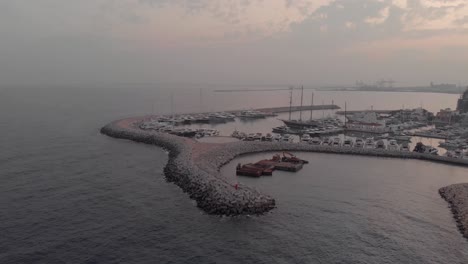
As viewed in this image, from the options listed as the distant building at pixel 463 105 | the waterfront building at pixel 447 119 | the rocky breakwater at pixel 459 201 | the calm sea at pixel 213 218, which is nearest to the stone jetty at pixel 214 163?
the calm sea at pixel 213 218

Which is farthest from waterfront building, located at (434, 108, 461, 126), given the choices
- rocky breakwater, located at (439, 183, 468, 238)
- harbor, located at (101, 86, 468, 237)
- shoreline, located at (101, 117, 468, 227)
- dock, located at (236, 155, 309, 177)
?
rocky breakwater, located at (439, 183, 468, 238)

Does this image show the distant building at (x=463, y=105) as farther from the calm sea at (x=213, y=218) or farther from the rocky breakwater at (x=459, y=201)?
the rocky breakwater at (x=459, y=201)

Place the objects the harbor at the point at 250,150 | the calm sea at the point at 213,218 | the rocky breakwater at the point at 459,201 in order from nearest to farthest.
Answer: the calm sea at the point at 213,218 < the rocky breakwater at the point at 459,201 < the harbor at the point at 250,150

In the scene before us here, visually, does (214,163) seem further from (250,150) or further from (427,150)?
(427,150)

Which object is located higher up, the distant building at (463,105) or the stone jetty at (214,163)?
the distant building at (463,105)

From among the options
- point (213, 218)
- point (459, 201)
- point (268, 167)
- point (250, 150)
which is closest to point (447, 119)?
point (250, 150)

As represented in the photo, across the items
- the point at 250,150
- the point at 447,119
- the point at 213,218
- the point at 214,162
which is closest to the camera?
the point at 213,218

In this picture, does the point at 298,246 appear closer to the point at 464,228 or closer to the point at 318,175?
the point at 464,228
